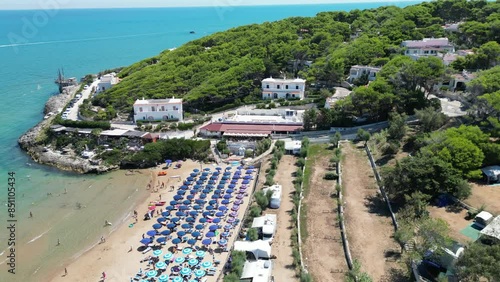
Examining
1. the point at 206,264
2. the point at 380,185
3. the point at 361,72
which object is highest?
the point at 361,72

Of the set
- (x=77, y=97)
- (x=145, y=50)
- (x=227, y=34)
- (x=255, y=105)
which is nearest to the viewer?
(x=255, y=105)

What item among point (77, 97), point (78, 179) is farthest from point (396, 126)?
point (77, 97)

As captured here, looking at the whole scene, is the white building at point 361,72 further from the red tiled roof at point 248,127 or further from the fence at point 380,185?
the fence at point 380,185

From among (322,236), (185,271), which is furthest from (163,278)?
(322,236)

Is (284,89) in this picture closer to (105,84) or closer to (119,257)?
(105,84)

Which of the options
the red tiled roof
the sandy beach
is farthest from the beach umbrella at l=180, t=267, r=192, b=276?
the red tiled roof

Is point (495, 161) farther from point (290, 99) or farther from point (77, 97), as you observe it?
point (77, 97)

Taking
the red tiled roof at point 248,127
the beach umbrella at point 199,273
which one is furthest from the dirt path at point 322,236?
the red tiled roof at point 248,127
